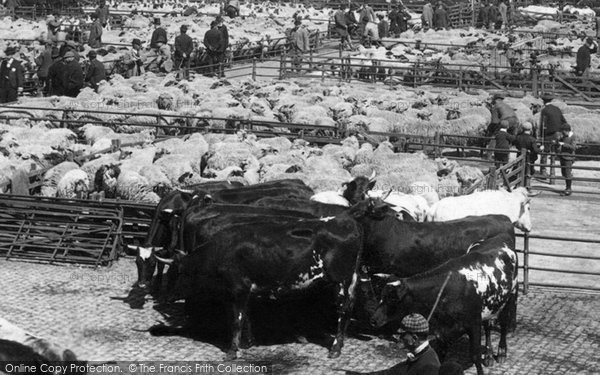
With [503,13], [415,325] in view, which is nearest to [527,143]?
[415,325]

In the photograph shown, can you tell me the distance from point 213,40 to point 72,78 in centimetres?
692

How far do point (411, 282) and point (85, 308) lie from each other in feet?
16.0

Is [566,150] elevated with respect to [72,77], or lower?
lower

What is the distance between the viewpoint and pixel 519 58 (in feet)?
130

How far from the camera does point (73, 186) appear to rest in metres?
18.2

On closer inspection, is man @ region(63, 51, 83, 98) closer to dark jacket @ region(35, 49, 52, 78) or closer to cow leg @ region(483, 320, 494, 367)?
dark jacket @ region(35, 49, 52, 78)

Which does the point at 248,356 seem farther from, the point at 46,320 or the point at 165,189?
the point at 165,189

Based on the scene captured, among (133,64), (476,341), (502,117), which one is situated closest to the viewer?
(476,341)

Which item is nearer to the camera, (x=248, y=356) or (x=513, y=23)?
(x=248, y=356)

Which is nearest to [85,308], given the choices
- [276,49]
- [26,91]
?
[26,91]

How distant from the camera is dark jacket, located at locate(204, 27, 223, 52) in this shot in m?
34.5

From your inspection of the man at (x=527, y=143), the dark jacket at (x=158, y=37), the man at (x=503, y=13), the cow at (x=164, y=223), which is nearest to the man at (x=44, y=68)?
the dark jacket at (x=158, y=37)

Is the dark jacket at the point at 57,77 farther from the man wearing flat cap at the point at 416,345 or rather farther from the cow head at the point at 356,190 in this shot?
the man wearing flat cap at the point at 416,345

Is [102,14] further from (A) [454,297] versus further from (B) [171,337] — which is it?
(A) [454,297]
